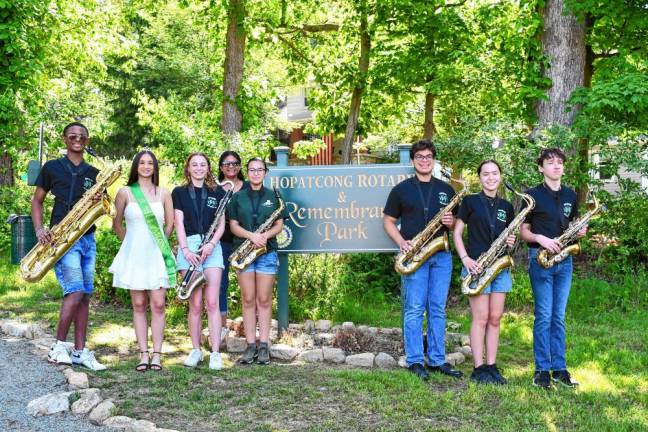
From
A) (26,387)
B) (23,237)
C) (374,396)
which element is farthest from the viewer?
(23,237)

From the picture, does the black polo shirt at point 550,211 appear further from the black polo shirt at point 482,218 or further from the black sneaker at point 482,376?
the black sneaker at point 482,376

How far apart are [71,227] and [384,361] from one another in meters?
3.17

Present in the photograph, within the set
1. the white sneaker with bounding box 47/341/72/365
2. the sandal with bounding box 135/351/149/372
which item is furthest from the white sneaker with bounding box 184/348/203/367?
the white sneaker with bounding box 47/341/72/365

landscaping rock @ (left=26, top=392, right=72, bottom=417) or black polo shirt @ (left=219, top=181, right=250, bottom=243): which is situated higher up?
black polo shirt @ (left=219, top=181, right=250, bottom=243)

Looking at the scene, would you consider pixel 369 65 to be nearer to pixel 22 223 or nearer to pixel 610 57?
pixel 610 57

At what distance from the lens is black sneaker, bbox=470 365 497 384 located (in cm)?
614

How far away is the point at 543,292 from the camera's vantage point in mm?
6090

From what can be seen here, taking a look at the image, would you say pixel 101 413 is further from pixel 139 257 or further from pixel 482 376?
pixel 482 376

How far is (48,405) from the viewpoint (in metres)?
5.08

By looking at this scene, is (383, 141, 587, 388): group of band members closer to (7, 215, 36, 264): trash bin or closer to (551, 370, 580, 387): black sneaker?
(551, 370, 580, 387): black sneaker

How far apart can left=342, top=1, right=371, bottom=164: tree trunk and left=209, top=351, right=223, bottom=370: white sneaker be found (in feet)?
29.5

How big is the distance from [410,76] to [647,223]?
19.4ft

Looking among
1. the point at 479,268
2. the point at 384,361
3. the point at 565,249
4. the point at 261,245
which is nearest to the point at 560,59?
the point at 565,249

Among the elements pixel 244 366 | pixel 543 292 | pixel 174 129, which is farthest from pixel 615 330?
pixel 174 129
